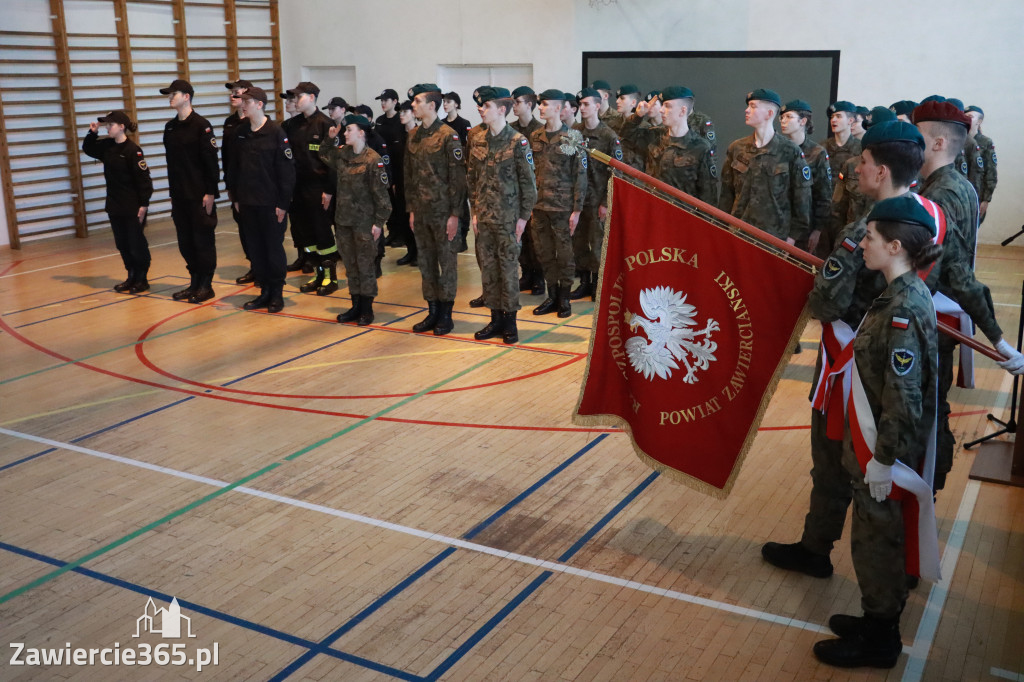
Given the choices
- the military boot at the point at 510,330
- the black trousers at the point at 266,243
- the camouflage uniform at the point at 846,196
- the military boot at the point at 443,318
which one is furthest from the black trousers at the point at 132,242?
the camouflage uniform at the point at 846,196

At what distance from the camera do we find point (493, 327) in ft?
24.4

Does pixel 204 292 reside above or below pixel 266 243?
below

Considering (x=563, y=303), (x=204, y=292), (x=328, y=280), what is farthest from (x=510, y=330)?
(x=204, y=292)

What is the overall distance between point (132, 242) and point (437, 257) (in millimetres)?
3398

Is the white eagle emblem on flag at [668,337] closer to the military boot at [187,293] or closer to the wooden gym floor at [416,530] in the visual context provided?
the wooden gym floor at [416,530]

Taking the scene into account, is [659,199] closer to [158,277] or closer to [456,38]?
[158,277]

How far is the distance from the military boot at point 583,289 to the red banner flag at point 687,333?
15.5 feet

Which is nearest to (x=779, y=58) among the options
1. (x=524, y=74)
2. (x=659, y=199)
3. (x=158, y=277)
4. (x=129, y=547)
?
(x=524, y=74)

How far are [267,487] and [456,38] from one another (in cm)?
1025

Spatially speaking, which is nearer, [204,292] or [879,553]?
[879,553]

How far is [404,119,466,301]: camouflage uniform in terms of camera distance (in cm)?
722

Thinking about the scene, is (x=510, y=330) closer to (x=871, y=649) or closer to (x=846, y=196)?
(x=846, y=196)

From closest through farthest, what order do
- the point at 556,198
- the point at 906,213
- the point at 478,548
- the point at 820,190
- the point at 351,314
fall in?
the point at 906,213, the point at 478,548, the point at 820,190, the point at 556,198, the point at 351,314

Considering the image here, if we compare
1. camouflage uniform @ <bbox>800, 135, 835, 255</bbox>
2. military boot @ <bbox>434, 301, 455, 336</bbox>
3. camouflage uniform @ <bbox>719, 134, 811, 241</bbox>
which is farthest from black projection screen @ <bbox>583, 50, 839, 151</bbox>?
military boot @ <bbox>434, 301, 455, 336</bbox>
